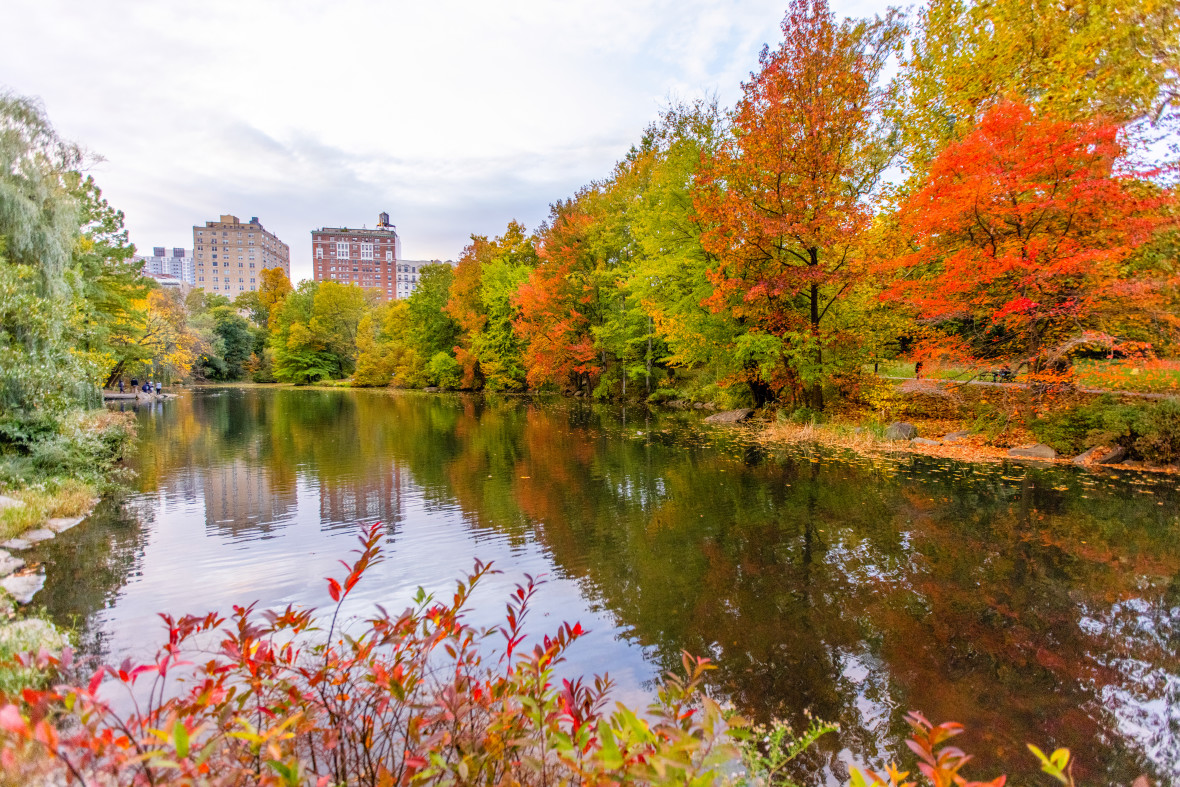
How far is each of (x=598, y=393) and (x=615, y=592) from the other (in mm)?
24285

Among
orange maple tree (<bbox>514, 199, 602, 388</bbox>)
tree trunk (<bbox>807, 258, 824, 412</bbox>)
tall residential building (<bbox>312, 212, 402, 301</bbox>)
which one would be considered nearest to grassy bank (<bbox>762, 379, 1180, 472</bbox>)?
tree trunk (<bbox>807, 258, 824, 412</bbox>)

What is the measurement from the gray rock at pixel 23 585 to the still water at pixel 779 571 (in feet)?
0.46

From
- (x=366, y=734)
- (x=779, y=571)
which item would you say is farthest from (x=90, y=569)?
(x=779, y=571)

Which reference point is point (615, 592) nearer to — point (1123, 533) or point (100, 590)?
point (100, 590)

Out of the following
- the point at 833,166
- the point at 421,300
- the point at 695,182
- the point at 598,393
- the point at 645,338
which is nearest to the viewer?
the point at 833,166

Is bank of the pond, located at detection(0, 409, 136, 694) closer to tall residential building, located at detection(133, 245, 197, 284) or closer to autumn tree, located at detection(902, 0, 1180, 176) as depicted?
autumn tree, located at detection(902, 0, 1180, 176)

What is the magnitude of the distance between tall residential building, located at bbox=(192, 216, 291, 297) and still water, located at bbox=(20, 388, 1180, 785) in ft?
411

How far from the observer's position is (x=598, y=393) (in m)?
30.1

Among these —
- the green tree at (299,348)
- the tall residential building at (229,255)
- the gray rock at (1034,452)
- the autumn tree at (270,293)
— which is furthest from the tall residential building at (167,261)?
the gray rock at (1034,452)

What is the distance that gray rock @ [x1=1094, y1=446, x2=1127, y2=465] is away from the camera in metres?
11.4

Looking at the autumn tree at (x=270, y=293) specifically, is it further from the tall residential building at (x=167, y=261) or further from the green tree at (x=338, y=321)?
the tall residential building at (x=167, y=261)

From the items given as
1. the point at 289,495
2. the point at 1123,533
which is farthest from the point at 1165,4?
the point at 289,495

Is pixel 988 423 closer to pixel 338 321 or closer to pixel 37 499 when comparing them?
pixel 37 499

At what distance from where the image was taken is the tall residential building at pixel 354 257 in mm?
114375
